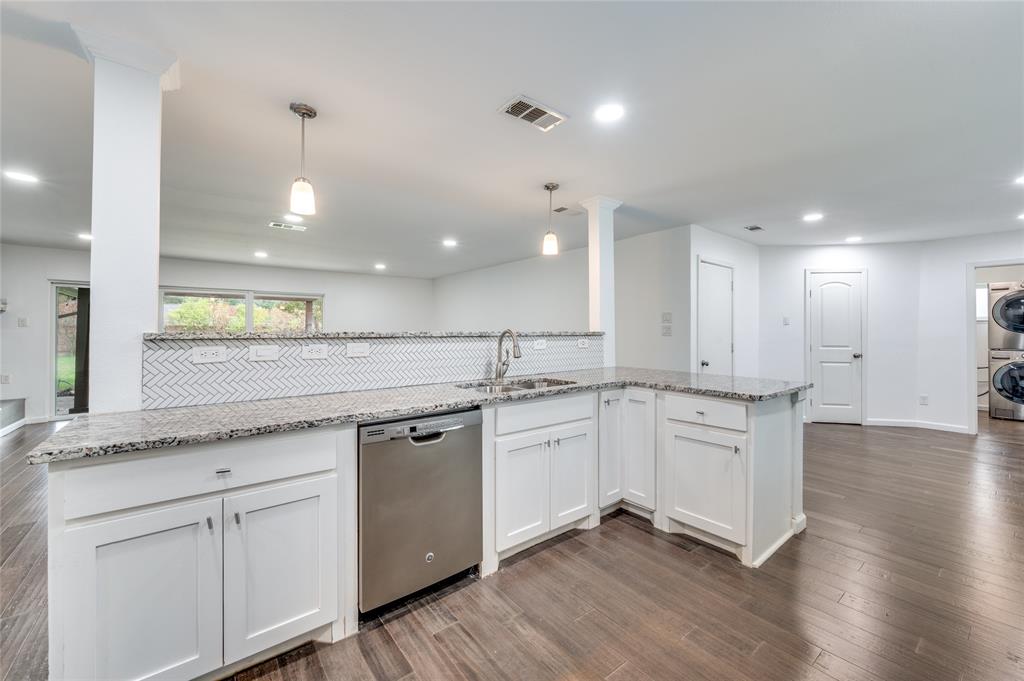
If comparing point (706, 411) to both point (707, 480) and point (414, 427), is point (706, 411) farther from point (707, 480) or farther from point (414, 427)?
point (414, 427)

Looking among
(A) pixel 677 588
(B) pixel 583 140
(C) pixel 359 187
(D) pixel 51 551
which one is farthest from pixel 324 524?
(C) pixel 359 187

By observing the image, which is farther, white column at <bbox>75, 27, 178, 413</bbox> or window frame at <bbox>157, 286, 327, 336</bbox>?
window frame at <bbox>157, 286, 327, 336</bbox>

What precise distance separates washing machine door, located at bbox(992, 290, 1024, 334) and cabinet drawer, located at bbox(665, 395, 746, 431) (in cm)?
648

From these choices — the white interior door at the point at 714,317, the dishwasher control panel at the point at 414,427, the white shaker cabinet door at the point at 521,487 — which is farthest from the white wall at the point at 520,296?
the dishwasher control panel at the point at 414,427

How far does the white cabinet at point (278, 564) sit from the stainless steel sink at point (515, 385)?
3.42ft

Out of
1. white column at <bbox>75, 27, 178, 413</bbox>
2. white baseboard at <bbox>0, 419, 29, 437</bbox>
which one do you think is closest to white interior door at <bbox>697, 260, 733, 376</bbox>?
white column at <bbox>75, 27, 178, 413</bbox>

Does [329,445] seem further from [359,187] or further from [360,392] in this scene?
[359,187]

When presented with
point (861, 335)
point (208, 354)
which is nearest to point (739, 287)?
point (861, 335)

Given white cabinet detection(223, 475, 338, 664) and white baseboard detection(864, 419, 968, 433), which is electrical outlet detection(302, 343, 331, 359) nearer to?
white cabinet detection(223, 475, 338, 664)

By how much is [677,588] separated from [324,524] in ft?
5.30

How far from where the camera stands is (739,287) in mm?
5211

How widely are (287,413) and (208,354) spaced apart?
541 mm

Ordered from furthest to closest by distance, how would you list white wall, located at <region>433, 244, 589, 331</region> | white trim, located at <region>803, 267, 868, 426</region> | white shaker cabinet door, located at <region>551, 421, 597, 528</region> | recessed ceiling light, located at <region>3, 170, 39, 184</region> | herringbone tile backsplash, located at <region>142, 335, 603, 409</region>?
white wall, located at <region>433, 244, 589, 331</region> < white trim, located at <region>803, 267, 868, 426</region> < recessed ceiling light, located at <region>3, 170, 39, 184</region> < white shaker cabinet door, located at <region>551, 421, 597, 528</region> < herringbone tile backsplash, located at <region>142, 335, 603, 409</region>

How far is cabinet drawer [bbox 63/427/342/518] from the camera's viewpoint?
117 cm
